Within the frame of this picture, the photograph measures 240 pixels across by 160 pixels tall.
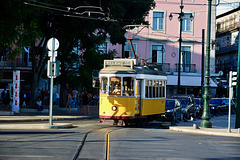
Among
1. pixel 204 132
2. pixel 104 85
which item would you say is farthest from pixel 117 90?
pixel 204 132

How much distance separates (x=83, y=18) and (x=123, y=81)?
906cm

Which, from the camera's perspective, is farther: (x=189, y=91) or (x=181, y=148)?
(x=189, y=91)

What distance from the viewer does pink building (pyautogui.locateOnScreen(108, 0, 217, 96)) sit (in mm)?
57281

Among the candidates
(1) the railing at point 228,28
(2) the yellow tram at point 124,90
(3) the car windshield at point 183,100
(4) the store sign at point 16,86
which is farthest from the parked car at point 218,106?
(1) the railing at point 228,28

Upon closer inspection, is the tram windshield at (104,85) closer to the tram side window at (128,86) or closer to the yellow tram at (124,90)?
the yellow tram at (124,90)

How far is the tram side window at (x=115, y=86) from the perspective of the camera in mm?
23297

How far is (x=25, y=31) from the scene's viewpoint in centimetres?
2711

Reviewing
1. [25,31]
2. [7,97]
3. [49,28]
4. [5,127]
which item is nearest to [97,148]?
[5,127]

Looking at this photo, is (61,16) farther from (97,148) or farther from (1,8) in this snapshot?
(1,8)

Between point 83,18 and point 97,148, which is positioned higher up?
point 83,18

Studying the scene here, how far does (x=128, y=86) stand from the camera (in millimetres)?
23406

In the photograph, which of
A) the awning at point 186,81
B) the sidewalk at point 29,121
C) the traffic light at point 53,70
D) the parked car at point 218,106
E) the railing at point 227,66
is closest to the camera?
the sidewalk at point 29,121

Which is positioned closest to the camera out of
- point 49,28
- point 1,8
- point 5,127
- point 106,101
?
point 1,8

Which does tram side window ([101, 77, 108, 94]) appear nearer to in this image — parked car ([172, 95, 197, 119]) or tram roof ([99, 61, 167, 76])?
tram roof ([99, 61, 167, 76])
